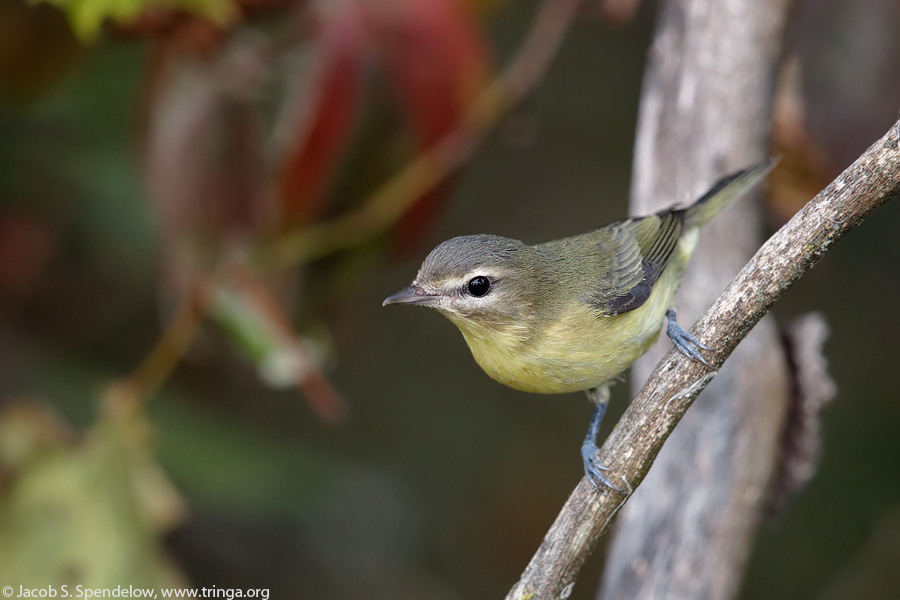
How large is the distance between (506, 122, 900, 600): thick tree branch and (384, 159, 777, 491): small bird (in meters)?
0.23

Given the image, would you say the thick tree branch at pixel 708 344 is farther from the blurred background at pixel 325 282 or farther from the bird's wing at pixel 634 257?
the blurred background at pixel 325 282

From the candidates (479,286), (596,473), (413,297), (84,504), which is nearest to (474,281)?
(479,286)

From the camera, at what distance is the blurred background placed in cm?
359

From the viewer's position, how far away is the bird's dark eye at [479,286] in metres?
2.95

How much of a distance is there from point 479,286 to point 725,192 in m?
1.07

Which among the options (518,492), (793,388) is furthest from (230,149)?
(518,492)

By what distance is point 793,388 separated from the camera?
3.38 metres

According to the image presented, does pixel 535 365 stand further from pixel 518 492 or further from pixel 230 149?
pixel 518 492

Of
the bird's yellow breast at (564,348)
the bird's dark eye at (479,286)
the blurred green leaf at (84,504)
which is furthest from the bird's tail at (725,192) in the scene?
the blurred green leaf at (84,504)

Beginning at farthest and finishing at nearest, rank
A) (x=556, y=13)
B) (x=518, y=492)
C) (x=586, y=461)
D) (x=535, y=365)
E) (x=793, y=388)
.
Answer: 1. (x=518, y=492)
2. (x=556, y=13)
3. (x=793, y=388)
4. (x=535, y=365)
5. (x=586, y=461)

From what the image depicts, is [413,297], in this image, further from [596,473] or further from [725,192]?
[725,192]

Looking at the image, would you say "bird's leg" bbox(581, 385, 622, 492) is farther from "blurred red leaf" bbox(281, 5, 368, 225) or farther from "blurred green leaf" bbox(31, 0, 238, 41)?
"blurred green leaf" bbox(31, 0, 238, 41)

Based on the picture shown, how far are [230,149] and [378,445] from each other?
9.91ft

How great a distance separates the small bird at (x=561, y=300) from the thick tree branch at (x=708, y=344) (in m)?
0.23
